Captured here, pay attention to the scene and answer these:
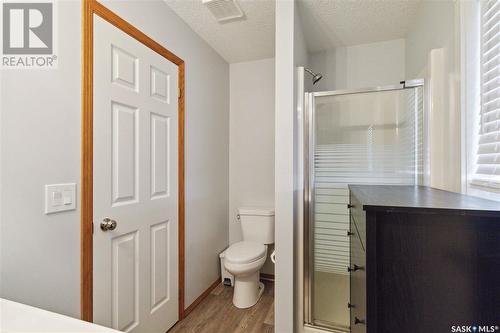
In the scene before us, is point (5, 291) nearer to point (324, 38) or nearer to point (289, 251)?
point (289, 251)

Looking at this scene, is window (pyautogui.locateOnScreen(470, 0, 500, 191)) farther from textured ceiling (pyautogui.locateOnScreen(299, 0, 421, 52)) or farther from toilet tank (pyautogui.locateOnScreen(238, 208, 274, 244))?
toilet tank (pyautogui.locateOnScreen(238, 208, 274, 244))

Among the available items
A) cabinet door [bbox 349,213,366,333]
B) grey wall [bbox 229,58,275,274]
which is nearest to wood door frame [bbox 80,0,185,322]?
cabinet door [bbox 349,213,366,333]

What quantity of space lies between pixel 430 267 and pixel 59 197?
148 centimetres

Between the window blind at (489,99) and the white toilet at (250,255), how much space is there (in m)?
1.57

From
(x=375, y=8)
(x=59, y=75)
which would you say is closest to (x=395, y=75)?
(x=375, y=8)

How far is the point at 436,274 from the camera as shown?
0.69m

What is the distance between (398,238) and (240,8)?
182 centimetres

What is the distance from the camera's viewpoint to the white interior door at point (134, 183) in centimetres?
129

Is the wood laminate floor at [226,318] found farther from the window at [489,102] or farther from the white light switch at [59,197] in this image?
the window at [489,102]

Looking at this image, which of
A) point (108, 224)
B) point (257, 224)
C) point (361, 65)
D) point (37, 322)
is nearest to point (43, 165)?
point (108, 224)

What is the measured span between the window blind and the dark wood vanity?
39 centimetres

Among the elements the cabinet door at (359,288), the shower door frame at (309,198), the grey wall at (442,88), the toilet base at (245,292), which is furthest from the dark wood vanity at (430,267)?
the toilet base at (245,292)

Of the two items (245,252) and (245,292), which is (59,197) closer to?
(245,252)

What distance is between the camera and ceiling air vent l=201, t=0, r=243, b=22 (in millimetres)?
1659
